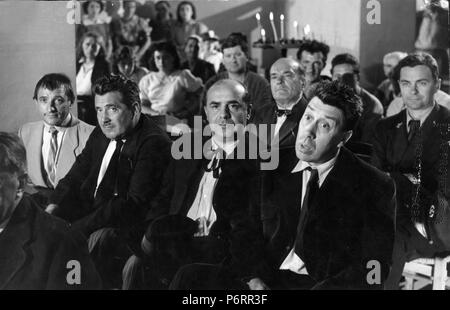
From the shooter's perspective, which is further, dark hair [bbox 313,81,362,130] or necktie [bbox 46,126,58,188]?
necktie [bbox 46,126,58,188]

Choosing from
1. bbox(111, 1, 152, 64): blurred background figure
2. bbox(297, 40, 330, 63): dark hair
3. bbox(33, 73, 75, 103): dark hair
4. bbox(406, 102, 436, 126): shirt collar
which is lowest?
bbox(406, 102, 436, 126): shirt collar

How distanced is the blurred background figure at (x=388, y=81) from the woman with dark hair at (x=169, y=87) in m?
0.97

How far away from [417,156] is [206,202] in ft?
3.78

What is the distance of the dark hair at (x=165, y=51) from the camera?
335cm

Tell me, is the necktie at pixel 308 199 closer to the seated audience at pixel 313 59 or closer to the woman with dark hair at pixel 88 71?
the seated audience at pixel 313 59

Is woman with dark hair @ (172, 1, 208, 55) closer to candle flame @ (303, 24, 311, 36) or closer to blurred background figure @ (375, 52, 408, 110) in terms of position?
candle flame @ (303, 24, 311, 36)

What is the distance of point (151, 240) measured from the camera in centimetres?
330

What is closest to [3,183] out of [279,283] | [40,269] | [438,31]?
[40,269]

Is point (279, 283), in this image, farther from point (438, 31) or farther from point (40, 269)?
point (438, 31)

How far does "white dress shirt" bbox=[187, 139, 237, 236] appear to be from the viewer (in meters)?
3.27

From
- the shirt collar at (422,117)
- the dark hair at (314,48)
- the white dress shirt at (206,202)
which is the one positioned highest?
the dark hair at (314,48)

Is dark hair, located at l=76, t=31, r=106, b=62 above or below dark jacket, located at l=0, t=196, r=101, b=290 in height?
above

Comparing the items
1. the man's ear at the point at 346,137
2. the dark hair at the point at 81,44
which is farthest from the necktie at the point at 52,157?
the man's ear at the point at 346,137

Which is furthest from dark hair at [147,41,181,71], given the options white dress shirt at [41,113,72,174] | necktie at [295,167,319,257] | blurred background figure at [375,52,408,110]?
blurred background figure at [375,52,408,110]
